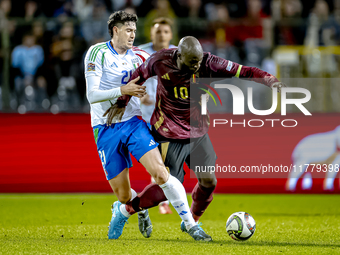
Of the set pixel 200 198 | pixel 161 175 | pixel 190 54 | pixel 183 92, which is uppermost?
pixel 190 54

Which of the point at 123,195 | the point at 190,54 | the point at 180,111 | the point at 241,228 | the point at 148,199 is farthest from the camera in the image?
the point at 123,195

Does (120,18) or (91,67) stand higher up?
(120,18)

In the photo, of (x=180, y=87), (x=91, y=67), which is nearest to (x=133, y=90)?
(x=180, y=87)

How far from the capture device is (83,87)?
9688mm

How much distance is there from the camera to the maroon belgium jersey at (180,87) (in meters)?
5.27

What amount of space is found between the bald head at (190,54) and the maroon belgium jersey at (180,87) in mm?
176

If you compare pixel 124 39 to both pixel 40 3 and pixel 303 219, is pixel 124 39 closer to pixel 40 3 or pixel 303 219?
pixel 303 219

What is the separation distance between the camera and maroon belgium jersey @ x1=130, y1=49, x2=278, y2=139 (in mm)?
5266

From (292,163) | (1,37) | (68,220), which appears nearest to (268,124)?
(292,163)

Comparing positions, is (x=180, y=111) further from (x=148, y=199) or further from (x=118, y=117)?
(x=148, y=199)

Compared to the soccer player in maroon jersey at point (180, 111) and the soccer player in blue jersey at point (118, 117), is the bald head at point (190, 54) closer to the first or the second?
the soccer player in maroon jersey at point (180, 111)

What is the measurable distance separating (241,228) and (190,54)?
6.27 ft

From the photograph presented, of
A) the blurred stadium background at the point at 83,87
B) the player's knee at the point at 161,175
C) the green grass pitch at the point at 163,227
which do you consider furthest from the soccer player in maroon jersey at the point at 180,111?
the blurred stadium background at the point at 83,87

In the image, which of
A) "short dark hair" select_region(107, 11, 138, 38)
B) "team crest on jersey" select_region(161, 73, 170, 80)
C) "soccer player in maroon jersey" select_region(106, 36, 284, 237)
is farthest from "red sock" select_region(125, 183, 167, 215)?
"short dark hair" select_region(107, 11, 138, 38)
